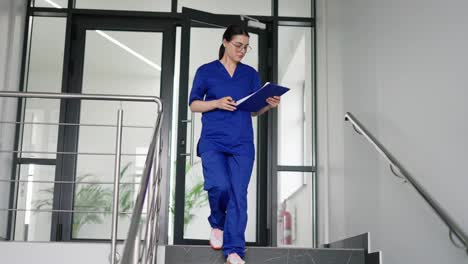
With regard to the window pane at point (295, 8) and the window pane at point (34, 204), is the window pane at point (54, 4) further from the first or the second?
the window pane at point (295, 8)

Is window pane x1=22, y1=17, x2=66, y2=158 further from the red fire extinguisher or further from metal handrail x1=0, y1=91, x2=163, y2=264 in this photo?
the red fire extinguisher

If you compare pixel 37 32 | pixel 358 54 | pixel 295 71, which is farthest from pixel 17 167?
pixel 358 54

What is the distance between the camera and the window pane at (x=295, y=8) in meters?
5.47

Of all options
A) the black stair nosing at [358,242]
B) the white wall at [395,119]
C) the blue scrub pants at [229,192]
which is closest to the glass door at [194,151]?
the white wall at [395,119]

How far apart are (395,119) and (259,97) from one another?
2.79 ft

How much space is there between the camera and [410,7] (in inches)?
131

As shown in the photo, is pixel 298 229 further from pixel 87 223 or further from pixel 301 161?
pixel 87 223

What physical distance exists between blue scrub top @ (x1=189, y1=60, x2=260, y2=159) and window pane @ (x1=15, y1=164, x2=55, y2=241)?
2.16m

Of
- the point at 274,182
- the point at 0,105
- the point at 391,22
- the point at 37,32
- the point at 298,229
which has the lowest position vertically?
the point at 298,229

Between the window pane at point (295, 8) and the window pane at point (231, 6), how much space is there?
11 cm

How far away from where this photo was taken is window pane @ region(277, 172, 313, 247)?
5059 millimetres

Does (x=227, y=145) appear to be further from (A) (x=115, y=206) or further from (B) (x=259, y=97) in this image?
(A) (x=115, y=206)

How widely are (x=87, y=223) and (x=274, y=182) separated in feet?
4.83

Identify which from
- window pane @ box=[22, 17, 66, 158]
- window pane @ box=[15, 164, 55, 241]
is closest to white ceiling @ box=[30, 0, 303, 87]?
window pane @ box=[22, 17, 66, 158]
